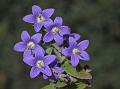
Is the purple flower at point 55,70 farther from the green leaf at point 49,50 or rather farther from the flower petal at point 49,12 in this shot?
the flower petal at point 49,12

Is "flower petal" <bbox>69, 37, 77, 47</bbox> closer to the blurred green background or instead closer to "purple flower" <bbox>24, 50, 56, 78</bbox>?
"purple flower" <bbox>24, 50, 56, 78</bbox>

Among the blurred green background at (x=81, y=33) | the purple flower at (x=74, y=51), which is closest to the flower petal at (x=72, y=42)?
the purple flower at (x=74, y=51)

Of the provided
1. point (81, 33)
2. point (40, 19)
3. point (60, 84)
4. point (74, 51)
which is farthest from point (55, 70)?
point (81, 33)

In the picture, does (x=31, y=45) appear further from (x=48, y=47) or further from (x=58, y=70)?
(x=58, y=70)

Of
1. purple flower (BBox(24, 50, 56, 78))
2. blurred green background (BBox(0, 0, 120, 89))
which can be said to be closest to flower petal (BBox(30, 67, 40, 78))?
purple flower (BBox(24, 50, 56, 78))

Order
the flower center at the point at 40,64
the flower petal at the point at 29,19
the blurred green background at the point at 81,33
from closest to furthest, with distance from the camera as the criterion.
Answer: the flower center at the point at 40,64
the flower petal at the point at 29,19
the blurred green background at the point at 81,33

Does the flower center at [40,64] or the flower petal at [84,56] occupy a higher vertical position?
the flower petal at [84,56]

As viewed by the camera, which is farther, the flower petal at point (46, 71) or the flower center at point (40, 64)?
the flower center at point (40, 64)

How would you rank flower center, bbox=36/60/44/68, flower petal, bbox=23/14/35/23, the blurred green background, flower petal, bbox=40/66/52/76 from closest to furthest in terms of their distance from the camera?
flower petal, bbox=40/66/52/76, flower center, bbox=36/60/44/68, flower petal, bbox=23/14/35/23, the blurred green background
